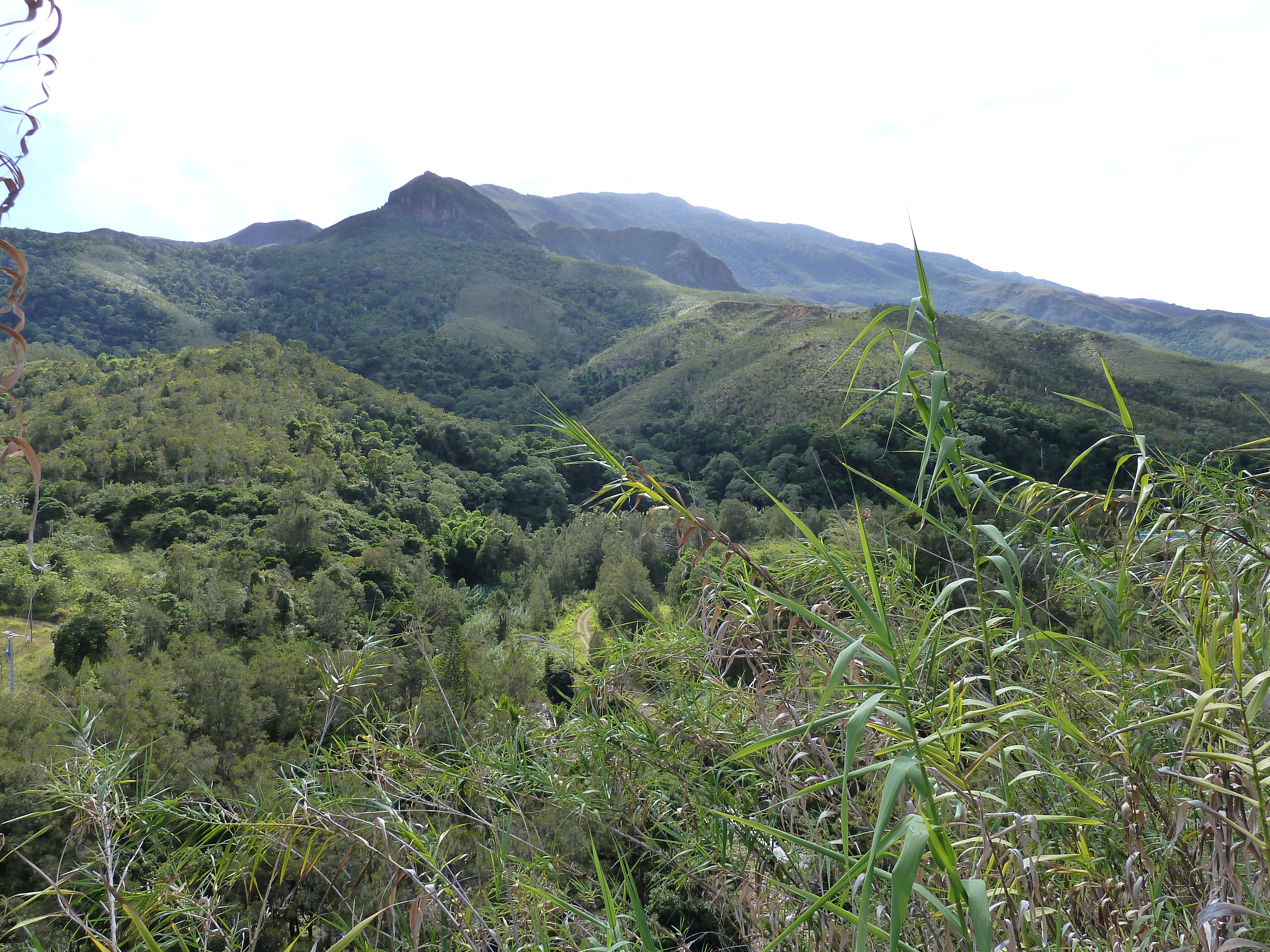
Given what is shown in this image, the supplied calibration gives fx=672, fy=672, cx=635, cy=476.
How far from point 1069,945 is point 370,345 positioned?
239ft

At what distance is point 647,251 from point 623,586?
5099 inches

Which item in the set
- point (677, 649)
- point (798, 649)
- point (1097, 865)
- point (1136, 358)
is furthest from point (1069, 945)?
point (1136, 358)

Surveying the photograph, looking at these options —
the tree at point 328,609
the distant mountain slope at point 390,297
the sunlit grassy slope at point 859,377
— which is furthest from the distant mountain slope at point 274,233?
the tree at point 328,609

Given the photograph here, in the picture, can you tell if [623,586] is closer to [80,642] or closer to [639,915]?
[80,642]

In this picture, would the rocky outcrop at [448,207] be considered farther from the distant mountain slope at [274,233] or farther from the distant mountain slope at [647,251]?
the distant mountain slope at [274,233]

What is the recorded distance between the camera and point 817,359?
139 ft

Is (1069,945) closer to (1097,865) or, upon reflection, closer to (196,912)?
(1097,865)

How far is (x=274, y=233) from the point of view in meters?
138

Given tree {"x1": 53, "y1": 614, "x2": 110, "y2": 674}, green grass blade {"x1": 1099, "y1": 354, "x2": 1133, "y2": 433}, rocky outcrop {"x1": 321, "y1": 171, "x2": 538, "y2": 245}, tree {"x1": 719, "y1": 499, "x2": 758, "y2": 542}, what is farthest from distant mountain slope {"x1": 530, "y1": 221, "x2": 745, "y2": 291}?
green grass blade {"x1": 1099, "y1": 354, "x2": 1133, "y2": 433}

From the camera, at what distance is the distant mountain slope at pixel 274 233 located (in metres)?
136

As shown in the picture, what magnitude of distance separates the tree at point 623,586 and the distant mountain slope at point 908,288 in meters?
93.8

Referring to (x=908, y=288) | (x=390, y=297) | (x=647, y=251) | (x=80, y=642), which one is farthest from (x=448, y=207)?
(x=908, y=288)

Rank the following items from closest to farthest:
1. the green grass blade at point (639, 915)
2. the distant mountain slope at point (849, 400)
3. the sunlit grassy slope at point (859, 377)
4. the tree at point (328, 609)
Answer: the green grass blade at point (639, 915), the tree at point (328, 609), the distant mountain slope at point (849, 400), the sunlit grassy slope at point (859, 377)

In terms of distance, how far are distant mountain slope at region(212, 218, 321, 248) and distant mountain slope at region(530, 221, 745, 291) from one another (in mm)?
48552
